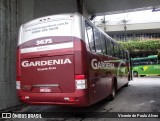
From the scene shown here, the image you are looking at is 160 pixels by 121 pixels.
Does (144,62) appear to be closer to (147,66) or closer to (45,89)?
(147,66)

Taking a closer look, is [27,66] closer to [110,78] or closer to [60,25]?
[60,25]

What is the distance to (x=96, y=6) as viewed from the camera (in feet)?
53.1

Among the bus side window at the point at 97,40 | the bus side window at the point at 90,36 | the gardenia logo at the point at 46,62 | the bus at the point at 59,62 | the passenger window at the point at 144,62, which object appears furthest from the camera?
the passenger window at the point at 144,62

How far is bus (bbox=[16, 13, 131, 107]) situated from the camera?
279 inches

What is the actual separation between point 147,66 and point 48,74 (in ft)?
92.3

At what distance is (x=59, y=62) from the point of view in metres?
7.33

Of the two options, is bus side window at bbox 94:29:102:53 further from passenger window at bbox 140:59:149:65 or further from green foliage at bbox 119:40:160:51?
green foliage at bbox 119:40:160:51

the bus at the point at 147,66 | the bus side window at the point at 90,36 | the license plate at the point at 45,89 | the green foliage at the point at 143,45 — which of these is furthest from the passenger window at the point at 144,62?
the license plate at the point at 45,89

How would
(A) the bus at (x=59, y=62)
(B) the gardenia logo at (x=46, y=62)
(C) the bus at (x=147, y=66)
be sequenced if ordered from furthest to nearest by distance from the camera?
(C) the bus at (x=147, y=66)
(B) the gardenia logo at (x=46, y=62)
(A) the bus at (x=59, y=62)

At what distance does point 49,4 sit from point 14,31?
3.57m

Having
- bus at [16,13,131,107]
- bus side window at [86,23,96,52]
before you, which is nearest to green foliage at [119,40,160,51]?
bus side window at [86,23,96,52]

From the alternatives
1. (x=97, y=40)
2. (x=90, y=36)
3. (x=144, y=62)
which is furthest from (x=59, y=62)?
(x=144, y=62)

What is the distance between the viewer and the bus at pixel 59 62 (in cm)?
709

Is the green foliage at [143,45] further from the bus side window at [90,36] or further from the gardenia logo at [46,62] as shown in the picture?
the gardenia logo at [46,62]
